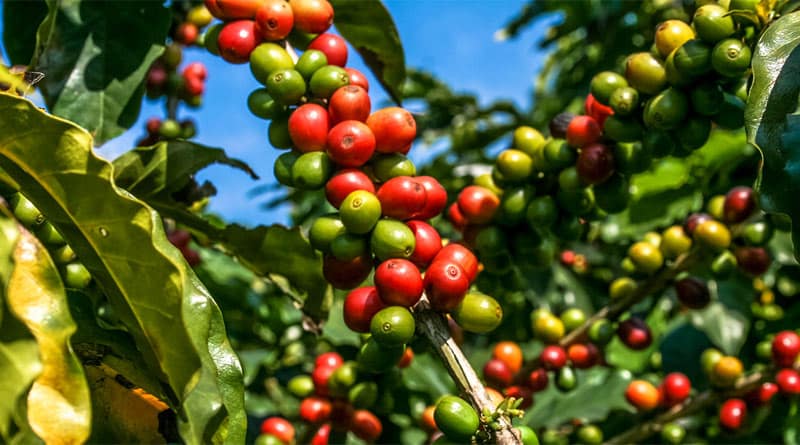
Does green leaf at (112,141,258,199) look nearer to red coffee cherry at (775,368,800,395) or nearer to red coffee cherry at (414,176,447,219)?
red coffee cherry at (414,176,447,219)

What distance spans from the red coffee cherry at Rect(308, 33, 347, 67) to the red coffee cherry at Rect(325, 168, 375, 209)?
0.29m

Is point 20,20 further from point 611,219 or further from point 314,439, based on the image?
point 611,219

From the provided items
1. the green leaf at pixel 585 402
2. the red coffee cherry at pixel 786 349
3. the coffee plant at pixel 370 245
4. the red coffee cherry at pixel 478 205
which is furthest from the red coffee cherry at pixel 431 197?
the red coffee cherry at pixel 786 349

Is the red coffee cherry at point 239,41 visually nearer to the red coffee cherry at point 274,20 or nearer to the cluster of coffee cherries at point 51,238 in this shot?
the red coffee cherry at point 274,20

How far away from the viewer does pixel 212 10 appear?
1.83m

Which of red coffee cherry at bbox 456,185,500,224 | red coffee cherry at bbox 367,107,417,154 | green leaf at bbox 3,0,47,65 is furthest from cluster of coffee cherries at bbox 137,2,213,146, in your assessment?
red coffee cherry at bbox 367,107,417,154

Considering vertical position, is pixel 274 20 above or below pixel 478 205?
above

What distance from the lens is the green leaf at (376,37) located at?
208 centimetres

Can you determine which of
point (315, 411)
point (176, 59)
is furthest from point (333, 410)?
point (176, 59)

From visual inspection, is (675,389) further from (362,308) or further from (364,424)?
(362,308)

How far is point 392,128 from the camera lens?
1591mm

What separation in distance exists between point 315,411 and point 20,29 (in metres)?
1.23

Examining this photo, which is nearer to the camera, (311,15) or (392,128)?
(392,128)

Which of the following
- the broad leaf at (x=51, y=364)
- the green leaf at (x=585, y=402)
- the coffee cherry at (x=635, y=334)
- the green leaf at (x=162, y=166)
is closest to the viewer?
the broad leaf at (x=51, y=364)
